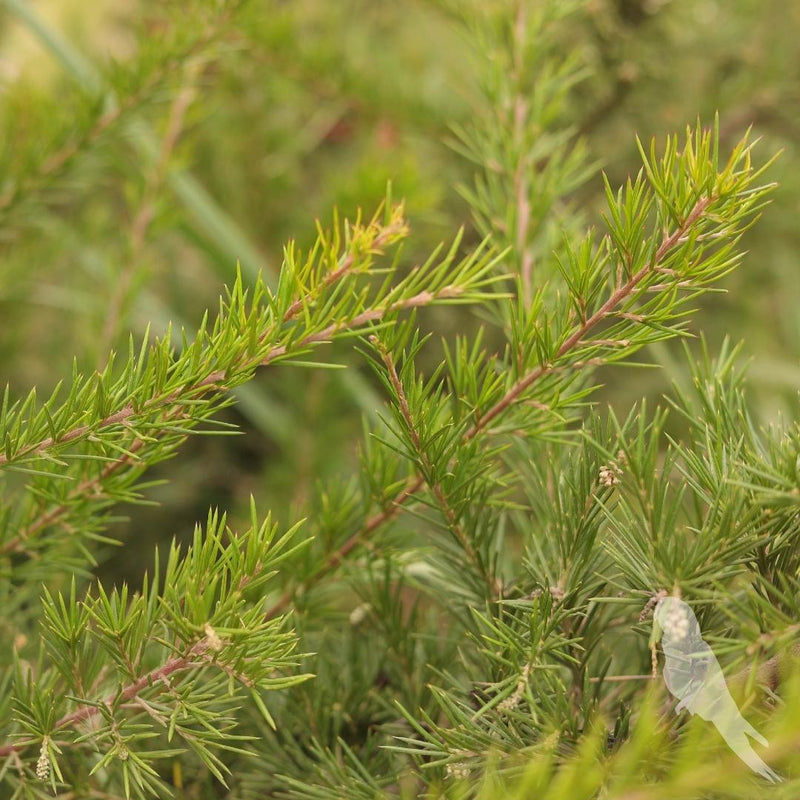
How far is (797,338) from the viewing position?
65cm

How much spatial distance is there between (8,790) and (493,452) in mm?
221

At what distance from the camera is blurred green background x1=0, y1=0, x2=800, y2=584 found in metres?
0.49

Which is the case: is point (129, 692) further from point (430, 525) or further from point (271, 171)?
point (271, 171)

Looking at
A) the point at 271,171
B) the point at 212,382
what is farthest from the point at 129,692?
the point at 271,171

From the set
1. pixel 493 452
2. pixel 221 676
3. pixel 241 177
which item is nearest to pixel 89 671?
pixel 221 676

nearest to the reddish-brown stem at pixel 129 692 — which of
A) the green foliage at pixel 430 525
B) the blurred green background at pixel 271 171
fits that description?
the green foliage at pixel 430 525

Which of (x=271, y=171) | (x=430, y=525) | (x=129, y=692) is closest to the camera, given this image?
(x=129, y=692)

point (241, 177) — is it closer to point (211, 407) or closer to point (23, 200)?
point (23, 200)

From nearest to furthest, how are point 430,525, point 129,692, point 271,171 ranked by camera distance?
point 129,692, point 430,525, point 271,171

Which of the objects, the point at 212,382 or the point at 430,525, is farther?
the point at 430,525

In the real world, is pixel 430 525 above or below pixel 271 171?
below

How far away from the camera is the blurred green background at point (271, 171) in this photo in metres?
0.49

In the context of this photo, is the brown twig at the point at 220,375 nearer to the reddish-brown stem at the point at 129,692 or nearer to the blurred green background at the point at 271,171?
the reddish-brown stem at the point at 129,692

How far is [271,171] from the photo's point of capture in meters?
0.71
